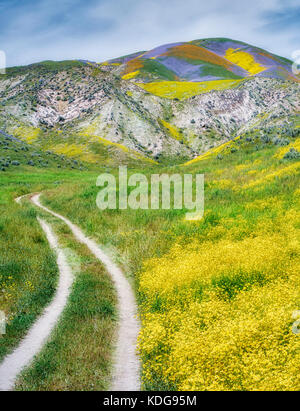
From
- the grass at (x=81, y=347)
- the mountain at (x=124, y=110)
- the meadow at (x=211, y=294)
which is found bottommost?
the grass at (x=81, y=347)

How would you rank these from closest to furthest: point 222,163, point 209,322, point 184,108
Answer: point 209,322
point 222,163
point 184,108

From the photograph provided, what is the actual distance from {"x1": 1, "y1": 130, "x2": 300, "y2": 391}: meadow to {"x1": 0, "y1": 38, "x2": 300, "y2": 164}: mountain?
48018 millimetres

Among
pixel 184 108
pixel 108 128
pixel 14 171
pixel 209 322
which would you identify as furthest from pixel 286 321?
pixel 184 108

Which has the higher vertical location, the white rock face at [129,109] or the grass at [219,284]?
the white rock face at [129,109]

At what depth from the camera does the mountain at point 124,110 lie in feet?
226

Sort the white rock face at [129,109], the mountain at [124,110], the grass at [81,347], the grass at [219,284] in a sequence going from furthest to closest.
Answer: the white rock face at [129,109] → the mountain at [124,110] → the grass at [81,347] → the grass at [219,284]

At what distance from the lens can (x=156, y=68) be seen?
367 feet

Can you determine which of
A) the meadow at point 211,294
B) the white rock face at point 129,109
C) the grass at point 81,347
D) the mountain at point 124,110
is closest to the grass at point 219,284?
the meadow at point 211,294

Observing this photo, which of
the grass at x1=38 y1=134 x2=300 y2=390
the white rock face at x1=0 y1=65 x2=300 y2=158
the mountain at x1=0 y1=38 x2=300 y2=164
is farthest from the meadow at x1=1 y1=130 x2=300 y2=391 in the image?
the white rock face at x1=0 y1=65 x2=300 y2=158

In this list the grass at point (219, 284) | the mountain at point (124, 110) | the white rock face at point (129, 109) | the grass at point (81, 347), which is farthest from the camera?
the white rock face at point (129, 109)

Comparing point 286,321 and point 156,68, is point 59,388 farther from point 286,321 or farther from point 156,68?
point 156,68

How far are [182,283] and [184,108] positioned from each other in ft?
264

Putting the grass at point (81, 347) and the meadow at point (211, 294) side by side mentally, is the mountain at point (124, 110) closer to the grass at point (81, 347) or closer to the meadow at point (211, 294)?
the meadow at point (211, 294)

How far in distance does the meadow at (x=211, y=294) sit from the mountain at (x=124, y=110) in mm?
48018
